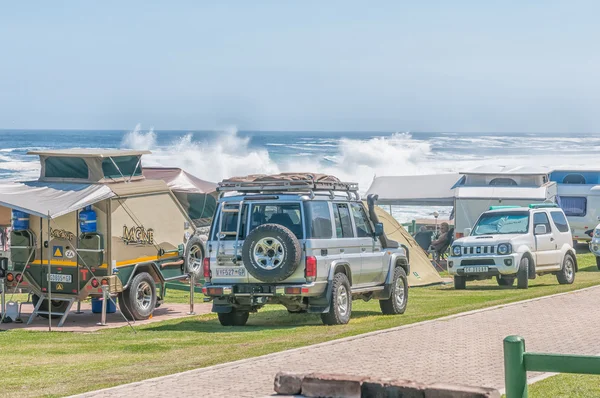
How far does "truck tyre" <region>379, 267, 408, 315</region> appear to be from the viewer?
1645 centimetres

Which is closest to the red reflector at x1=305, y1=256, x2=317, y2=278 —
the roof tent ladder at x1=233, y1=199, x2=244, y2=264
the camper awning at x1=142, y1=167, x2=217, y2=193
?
the roof tent ladder at x1=233, y1=199, x2=244, y2=264

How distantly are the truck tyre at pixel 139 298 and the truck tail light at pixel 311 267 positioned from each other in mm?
3763

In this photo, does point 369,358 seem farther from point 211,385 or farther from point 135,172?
point 135,172

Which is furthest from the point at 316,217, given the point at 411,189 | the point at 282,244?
the point at 411,189

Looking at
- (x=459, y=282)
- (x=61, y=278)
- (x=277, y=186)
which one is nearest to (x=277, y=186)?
(x=277, y=186)

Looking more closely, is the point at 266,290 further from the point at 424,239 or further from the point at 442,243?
the point at 424,239

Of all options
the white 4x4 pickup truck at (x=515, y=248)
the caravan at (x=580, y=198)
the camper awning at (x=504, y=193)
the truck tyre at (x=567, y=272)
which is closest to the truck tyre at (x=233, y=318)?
the white 4x4 pickup truck at (x=515, y=248)

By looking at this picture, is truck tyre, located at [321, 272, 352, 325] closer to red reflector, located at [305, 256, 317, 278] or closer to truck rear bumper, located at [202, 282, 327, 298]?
truck rear bumper, located at [202, 282, 327, 298]

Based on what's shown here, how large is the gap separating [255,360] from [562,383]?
333cm

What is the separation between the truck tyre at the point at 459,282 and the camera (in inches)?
850

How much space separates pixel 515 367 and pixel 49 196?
11.4 m

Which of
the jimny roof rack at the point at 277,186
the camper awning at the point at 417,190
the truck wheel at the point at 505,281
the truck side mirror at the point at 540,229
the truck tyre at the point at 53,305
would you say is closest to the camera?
the jimny roof rack at the point at 277,186

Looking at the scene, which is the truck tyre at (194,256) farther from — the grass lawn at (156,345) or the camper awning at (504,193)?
the camper awning at (504,193)

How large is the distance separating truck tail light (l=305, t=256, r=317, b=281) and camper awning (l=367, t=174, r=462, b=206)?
17413mm
